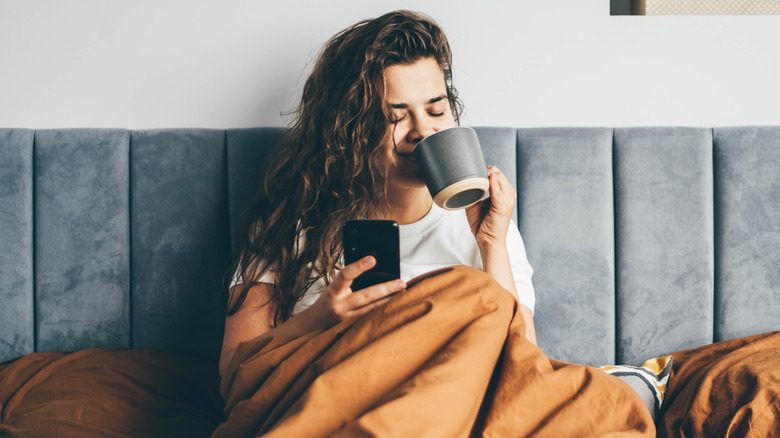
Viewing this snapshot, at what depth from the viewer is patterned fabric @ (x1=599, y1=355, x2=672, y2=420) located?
3.15 feet

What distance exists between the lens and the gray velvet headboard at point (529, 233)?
1159mm

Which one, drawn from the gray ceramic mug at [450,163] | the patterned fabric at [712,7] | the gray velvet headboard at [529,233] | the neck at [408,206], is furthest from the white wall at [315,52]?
the gray ceramic mug at [450,163]

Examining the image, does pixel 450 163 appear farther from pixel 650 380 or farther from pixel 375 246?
pixel 650 380

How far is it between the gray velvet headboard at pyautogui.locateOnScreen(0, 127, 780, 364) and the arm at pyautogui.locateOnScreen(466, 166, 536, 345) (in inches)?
6.7

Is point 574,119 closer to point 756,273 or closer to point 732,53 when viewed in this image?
point 732,53

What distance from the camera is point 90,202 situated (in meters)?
1.18

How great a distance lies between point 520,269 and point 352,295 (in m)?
0.42

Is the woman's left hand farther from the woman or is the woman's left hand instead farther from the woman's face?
the woman's face

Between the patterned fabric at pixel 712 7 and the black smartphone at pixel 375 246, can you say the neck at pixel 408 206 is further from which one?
the patterned fabric at pixel 712 7

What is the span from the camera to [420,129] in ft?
3.14

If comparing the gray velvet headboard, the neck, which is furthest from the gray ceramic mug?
the gray velvet headboard

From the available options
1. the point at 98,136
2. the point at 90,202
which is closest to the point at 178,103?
the point at 98,136

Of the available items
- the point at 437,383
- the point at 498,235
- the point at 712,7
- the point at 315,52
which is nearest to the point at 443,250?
the point at 498,235

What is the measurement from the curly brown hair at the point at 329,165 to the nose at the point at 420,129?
0.16 feet
